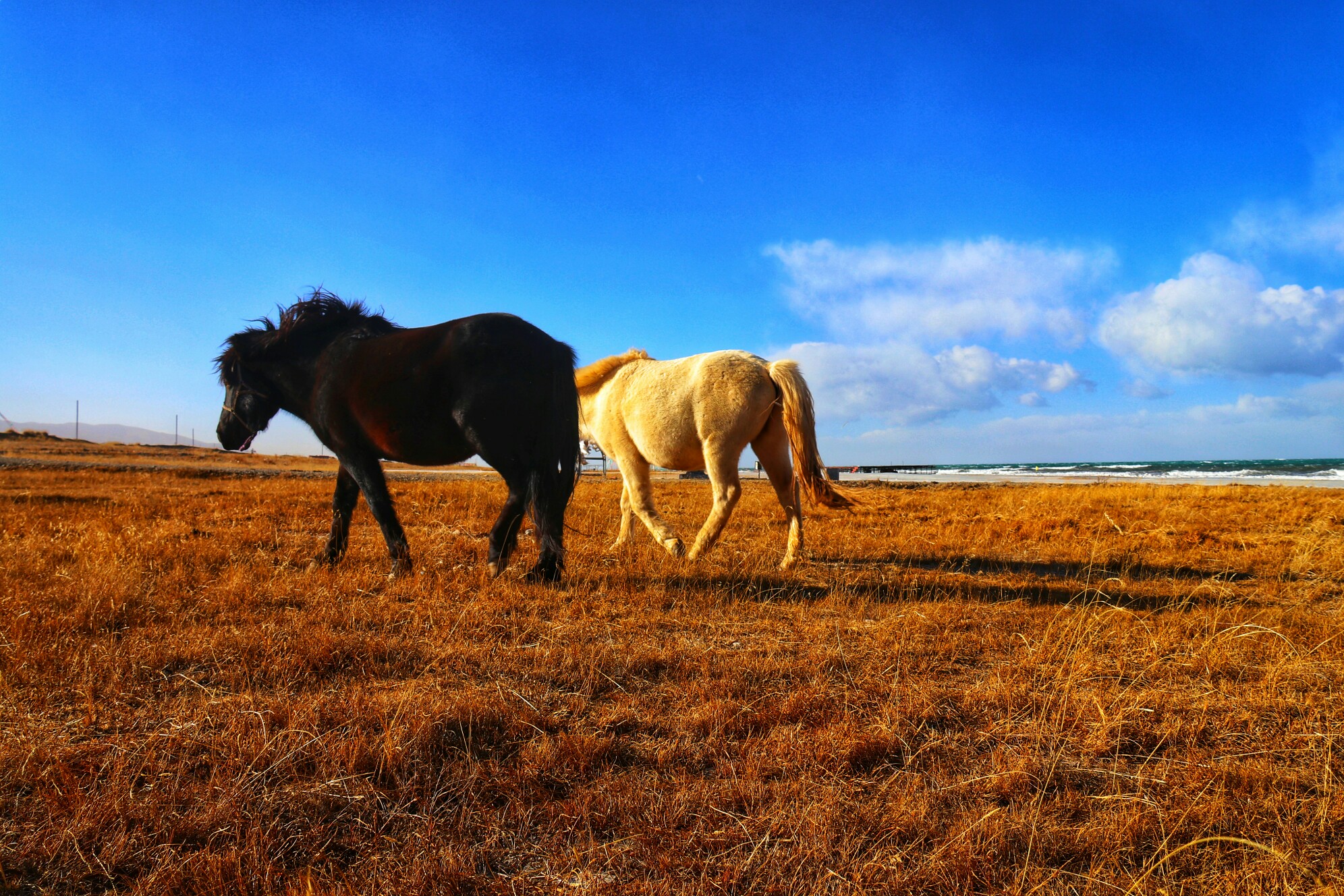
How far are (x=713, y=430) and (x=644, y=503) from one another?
1038 mm

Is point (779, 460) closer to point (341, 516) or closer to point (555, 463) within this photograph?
point (555, 463)

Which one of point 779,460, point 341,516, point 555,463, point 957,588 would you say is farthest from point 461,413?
point 957,588

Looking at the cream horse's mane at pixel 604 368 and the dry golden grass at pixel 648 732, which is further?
the cream horse's mane at pixel 604 368

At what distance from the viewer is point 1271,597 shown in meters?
5.27

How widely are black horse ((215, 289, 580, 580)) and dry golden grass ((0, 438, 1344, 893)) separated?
46 cm

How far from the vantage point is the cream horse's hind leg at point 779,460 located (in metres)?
6.73

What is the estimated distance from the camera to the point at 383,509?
513 centimetres

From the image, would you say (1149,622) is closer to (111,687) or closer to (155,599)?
(111,687)

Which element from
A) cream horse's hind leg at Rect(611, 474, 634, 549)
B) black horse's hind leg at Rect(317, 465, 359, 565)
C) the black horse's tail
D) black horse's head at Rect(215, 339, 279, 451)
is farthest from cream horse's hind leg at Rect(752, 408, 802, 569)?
black horse's head at Rect(215, 339, 279, 451)

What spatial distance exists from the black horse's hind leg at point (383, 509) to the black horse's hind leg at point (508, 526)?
693 mm

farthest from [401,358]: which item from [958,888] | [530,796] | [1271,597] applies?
[1271,597]

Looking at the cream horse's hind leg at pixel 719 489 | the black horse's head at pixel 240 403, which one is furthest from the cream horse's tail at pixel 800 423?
the black horse's head at pixel 240 403

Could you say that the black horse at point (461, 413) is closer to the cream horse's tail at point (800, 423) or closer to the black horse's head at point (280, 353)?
the black horse's head at point (280, 353)

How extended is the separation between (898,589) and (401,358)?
13.9 feet
